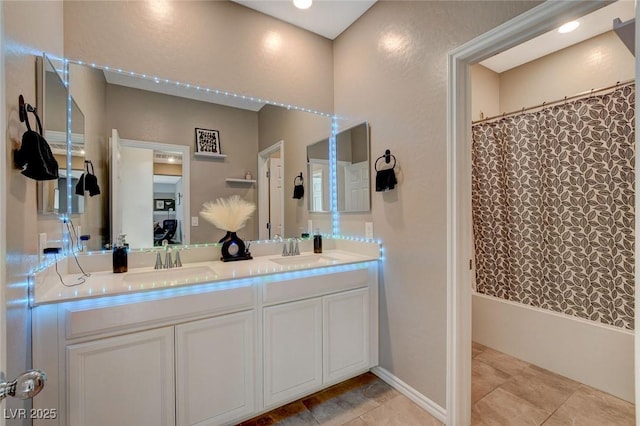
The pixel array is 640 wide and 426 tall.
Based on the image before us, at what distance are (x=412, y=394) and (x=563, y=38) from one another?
10.8 feet

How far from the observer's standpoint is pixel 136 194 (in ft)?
6.08

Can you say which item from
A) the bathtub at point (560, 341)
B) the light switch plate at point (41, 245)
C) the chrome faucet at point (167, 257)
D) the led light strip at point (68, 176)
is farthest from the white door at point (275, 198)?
the bathtub at point (560, 341)

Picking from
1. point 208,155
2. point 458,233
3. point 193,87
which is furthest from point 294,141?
point 458,233

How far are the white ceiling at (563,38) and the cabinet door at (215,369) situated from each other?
2924 mm

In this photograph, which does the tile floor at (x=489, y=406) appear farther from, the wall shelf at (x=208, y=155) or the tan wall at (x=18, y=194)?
the wall shelf at (x=208, y=155)

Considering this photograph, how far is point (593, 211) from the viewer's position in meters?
2.12

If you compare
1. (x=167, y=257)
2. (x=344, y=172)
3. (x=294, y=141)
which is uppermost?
(x=294, y=141)

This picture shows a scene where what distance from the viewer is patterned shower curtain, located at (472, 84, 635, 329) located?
200cm

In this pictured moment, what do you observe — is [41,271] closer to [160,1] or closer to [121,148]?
[121,148]

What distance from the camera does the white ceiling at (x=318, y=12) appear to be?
85.0 inches

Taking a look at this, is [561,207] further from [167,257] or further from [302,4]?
[167,257]

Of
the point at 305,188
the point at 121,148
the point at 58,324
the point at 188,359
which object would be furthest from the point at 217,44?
the point at 188,359

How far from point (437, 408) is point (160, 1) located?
3188 mm

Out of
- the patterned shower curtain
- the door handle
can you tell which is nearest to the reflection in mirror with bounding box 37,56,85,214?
the door handle
